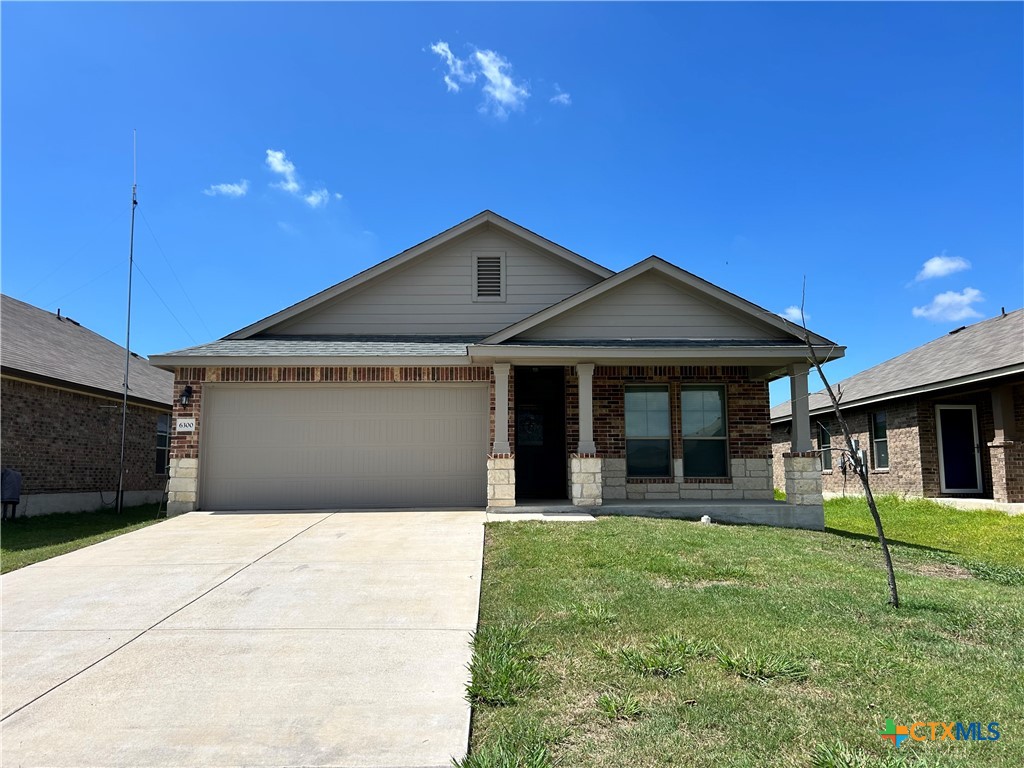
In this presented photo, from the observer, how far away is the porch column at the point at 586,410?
10758mm

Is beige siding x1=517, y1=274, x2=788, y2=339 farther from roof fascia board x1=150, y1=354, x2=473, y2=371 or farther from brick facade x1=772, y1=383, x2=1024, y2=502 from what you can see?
brick facade x1=772, y1=383, x2=1024, y2=502

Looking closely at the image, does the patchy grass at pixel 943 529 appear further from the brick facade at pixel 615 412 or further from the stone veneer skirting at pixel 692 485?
the brick facade at pixel 615 412

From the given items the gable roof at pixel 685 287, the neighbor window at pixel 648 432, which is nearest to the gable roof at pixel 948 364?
the gable roof at pixel 685 287

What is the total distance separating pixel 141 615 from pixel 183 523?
508 cm

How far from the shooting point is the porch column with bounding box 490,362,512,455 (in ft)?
35.0

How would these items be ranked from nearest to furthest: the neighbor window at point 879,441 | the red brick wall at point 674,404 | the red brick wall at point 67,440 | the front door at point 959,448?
the red brick wall at point 674,404
the red brick wall at point 67,440
the front door at point 959,448
the neighbor window at point 879,441

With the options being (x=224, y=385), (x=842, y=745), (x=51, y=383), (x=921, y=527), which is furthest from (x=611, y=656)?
(x=51, y=383)

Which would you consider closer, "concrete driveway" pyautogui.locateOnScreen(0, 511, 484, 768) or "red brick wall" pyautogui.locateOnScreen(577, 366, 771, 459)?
"concrete driveway" pyautogui.locateOnScreen(0, 511, 484, 768)

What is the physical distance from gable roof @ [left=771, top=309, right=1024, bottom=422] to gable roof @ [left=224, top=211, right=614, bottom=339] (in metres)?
6.93

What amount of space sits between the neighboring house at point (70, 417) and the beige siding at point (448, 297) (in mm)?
4601

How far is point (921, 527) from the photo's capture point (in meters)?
12.4

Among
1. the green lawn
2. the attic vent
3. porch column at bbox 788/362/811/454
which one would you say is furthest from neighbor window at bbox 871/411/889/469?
the green lawn

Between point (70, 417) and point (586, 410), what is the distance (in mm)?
10898

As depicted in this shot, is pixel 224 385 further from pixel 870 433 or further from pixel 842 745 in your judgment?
pixel 870 433
